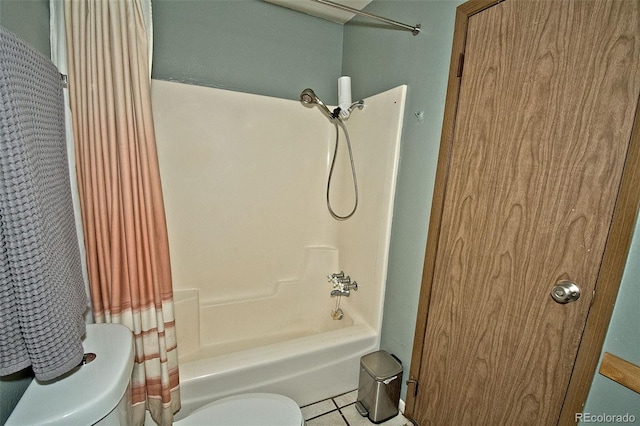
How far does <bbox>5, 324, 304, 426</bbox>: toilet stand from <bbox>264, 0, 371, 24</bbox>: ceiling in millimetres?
2038

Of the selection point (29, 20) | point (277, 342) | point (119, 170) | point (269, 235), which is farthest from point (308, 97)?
point (277, 342)

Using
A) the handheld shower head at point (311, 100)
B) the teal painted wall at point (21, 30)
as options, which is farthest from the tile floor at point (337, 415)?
the handheld shower head at point (311, 100)

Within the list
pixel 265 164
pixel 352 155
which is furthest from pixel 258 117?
pixel 352 155

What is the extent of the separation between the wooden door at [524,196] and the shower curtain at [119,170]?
129cm

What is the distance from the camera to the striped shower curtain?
3.71 ft

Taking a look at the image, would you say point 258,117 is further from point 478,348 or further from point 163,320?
point 478,348

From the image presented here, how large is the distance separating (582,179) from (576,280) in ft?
1.04

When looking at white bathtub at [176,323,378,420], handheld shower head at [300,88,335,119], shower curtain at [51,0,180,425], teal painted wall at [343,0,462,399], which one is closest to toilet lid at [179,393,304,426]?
white bathtub at [176,323,378,420]

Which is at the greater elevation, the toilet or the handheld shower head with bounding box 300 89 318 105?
the handheld shower head with bounding box 300 89 318 105

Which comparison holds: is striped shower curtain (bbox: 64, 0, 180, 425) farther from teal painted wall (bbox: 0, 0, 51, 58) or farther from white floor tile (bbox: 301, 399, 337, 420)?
white floor tile (bbox: 301, 399, 337, 420)

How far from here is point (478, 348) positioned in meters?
1.19

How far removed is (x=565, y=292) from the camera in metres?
0.90

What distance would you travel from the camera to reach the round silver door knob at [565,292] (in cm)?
89

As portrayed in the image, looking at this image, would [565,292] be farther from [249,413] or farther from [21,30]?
[21,30]
